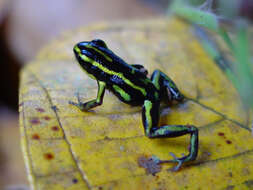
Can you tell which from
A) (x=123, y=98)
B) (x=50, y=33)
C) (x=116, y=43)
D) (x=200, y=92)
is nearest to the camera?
(x=123, y=98)

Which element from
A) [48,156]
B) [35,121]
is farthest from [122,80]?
[48,156]

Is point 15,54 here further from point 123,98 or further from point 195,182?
point 195,182

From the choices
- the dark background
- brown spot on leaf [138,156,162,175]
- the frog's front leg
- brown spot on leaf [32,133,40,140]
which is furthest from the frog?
the dark background

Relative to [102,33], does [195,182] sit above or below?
below

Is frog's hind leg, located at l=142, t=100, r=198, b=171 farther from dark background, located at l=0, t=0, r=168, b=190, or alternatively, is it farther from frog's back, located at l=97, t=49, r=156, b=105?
dark background, located at l=0, t=0, r=168, b=190

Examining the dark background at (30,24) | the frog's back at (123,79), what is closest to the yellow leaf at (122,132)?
the frog's back at (123,79)

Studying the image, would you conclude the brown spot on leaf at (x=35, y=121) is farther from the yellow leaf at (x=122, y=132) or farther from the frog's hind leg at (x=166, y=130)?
the frog's hind leg at (x=166, y=130)

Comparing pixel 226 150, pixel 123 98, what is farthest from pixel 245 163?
pixel 123 98
